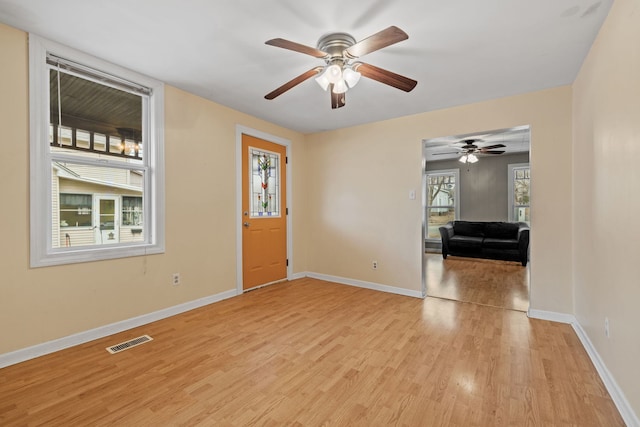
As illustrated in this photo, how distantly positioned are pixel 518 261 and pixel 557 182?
3.47 meters

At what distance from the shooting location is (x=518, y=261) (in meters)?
5.86

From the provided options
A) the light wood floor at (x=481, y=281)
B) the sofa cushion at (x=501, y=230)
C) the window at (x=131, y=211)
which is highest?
the window at (x=131, y=211)

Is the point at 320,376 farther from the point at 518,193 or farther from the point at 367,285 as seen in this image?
the point at 518,193

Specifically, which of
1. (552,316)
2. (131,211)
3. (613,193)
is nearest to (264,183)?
(131,211)

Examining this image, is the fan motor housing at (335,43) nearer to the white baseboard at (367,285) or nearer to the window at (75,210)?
the window at (75,210)

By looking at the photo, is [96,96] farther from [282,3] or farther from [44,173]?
[282,3]

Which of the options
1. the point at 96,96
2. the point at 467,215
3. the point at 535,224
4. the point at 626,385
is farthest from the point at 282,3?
the point at 467,215

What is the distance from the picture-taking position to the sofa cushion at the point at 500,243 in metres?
5.79

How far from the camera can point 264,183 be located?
4.36m

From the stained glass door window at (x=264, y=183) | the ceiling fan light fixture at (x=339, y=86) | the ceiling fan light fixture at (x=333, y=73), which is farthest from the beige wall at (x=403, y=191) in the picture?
the ceiling fan light fixture at (x=333, y=73)

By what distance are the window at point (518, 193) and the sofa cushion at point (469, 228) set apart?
0.89 m

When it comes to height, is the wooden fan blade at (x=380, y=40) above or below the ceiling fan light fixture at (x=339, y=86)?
above

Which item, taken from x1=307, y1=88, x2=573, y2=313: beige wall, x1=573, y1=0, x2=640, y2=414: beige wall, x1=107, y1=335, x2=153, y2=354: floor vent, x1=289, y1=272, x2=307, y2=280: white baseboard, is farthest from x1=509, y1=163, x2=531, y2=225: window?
x1=107, y1=335, x2=153, y2=354: floor vent

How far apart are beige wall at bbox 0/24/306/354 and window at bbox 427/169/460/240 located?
4970 mm
